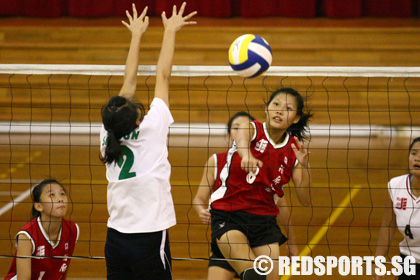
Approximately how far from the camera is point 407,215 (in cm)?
375

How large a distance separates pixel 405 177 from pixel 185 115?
21.0 ft

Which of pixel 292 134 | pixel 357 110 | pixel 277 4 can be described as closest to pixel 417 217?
pixel 292 134

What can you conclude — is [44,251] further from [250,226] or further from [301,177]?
[301,177]

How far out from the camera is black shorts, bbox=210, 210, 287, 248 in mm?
3557

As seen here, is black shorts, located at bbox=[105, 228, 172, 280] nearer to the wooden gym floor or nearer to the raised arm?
the raised arm

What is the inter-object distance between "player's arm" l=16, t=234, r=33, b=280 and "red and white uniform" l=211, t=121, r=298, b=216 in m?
1.22

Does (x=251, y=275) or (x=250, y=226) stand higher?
(x=250, y=226)

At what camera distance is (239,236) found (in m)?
3.46

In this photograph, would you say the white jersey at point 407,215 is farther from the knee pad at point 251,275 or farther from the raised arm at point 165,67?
the raised arm at point 165,67

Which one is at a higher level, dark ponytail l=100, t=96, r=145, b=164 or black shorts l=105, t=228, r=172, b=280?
dark ponytail l=100, t=96, r=145, b=164

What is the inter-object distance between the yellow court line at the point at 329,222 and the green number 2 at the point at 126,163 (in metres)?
2.35

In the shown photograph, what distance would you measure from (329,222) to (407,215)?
2431 millimetres

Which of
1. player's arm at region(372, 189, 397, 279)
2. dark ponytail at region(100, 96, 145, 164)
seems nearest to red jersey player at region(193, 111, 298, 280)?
player's arm at region(372, 189, 397, 279)

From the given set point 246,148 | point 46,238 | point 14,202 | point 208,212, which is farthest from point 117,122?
point 14,202
